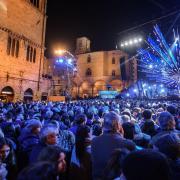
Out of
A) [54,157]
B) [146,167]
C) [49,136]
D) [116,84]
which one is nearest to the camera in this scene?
[146,167]

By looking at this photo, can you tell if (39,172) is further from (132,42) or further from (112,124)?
(132,42)

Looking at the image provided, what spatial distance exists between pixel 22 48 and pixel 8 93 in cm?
711

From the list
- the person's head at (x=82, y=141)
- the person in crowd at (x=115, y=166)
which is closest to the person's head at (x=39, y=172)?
the person in crowd at (x=115, y=166)

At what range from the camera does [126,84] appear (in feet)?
154

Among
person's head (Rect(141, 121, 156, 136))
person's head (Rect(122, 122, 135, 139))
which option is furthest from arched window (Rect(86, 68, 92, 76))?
person's head (Rect(122, 122, 135, 139))

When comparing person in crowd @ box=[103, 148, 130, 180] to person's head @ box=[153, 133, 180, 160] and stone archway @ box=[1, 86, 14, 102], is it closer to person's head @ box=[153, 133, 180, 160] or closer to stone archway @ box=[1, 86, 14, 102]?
person's head @ box=[153, 133, 180, 160]

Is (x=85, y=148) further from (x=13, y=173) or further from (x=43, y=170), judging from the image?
(x=43, y=170)

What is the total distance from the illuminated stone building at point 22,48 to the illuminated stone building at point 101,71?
1657 cm

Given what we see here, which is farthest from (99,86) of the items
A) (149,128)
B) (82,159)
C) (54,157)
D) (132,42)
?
(54,157)

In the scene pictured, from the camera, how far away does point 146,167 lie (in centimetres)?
156

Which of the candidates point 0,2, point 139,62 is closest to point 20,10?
point 0,2

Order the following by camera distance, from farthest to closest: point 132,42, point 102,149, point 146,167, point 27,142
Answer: point 132,42
point 27,142
point 102,149
point 146,167

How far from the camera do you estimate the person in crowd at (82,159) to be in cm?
328

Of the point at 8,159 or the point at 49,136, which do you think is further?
the point at 49,136
